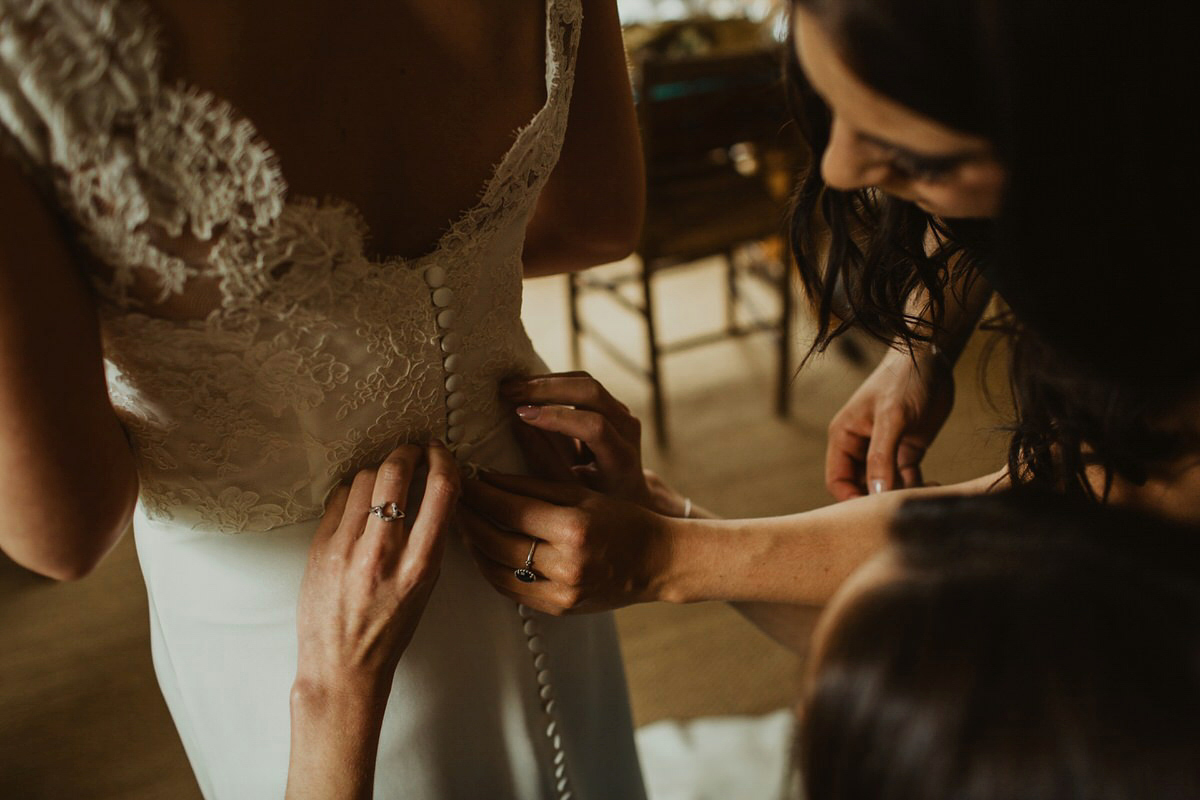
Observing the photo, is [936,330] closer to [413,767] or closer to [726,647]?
[413,767]

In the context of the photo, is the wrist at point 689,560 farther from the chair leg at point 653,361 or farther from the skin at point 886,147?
the chair leg at point 653,361

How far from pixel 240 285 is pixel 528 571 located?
0.36 metres

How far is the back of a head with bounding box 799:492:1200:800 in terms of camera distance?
461 mm

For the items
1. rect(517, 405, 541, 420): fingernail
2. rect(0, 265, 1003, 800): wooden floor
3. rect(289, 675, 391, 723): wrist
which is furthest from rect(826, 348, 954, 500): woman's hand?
rect(289, 675, 391, 723): wrist

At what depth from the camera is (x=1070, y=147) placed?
0.59 meters

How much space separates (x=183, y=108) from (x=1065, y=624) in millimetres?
612

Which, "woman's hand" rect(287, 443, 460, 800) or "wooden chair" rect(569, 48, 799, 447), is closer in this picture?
"woman's hand" rect(287, 443, 460, 800)

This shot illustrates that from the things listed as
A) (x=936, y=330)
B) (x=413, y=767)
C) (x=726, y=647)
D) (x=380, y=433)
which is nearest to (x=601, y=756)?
(x=413, y=767)

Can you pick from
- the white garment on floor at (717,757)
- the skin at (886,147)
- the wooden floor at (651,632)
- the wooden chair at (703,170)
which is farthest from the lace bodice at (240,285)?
the wooden chair at (703,170)

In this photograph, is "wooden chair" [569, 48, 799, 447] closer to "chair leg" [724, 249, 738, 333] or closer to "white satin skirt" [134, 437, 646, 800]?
"chair leg" [724, 249, 738, 333]


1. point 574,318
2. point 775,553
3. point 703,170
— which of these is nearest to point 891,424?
point 775,553

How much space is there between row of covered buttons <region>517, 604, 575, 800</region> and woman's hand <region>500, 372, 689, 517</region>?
0.16 metres

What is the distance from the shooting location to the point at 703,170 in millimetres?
2652

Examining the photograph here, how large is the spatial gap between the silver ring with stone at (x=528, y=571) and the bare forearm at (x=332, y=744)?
0.54 feet
